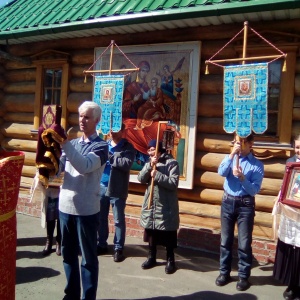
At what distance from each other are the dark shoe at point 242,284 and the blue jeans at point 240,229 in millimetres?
46

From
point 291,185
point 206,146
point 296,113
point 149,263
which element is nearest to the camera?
point 291,185

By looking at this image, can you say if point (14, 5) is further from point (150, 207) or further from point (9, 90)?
point (150, 207)

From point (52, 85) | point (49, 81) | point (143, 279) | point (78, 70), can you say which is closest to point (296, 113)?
point (143, 279)

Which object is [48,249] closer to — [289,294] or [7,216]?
Result: [7,216]

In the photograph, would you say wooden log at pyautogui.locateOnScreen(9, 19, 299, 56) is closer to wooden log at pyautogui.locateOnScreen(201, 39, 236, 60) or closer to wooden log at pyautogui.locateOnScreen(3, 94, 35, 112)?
Result: wooden log at pyautogui.locateOnScreen(201, 39, 236, 60)

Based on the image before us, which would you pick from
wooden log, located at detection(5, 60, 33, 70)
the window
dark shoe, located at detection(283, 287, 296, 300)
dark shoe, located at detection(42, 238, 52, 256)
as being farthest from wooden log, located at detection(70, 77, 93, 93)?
dark shoe, located at detection(283, 287, 296, 300)

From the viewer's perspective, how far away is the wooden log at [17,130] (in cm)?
825

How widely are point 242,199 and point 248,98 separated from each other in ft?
3.93

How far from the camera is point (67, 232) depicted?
3719mm

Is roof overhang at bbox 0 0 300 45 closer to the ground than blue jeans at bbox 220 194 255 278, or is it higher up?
higher up

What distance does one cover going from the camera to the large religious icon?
6164 mm

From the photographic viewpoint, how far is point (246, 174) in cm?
459

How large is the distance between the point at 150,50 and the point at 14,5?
4.12 metres

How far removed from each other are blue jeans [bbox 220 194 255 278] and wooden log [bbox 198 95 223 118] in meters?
1.74
